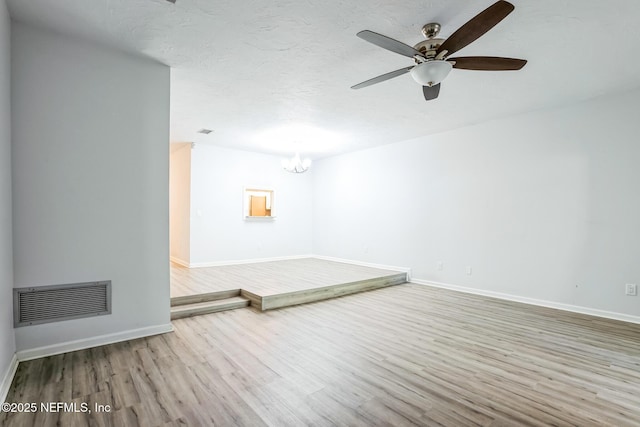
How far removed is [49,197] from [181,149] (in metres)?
4.67

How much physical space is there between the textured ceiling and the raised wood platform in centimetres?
258

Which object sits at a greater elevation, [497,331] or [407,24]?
[407,24]

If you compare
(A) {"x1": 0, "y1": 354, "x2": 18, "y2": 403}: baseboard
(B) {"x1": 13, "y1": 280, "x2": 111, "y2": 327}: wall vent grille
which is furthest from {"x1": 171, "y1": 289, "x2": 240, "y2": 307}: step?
(A) {"x1": 0, "y1": 354, "x2": 18, "y2": 403}: baseboard

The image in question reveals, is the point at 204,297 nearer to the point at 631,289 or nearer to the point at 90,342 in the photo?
the point at 90,342

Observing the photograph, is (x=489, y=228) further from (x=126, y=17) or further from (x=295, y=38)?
(x=126, y=17)

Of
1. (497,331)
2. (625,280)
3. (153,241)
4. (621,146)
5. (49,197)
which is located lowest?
(497,331)

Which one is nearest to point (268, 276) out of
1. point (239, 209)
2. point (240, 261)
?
point (240, 261)

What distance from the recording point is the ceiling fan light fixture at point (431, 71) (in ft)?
8.11

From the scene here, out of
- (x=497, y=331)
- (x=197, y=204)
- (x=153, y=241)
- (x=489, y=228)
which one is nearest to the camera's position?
(x=153, y=241)

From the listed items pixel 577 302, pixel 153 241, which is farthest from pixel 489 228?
pixel 153 241

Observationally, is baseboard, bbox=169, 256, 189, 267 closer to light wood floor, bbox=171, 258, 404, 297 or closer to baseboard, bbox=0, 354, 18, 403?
light wood floor, bbox=171, 258, 404, 297

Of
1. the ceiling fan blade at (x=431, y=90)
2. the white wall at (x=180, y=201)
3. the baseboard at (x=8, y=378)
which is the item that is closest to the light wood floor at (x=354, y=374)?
the baseboard at (x=8, y=378)

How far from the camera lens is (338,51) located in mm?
2943

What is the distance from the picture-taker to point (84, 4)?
234cm
